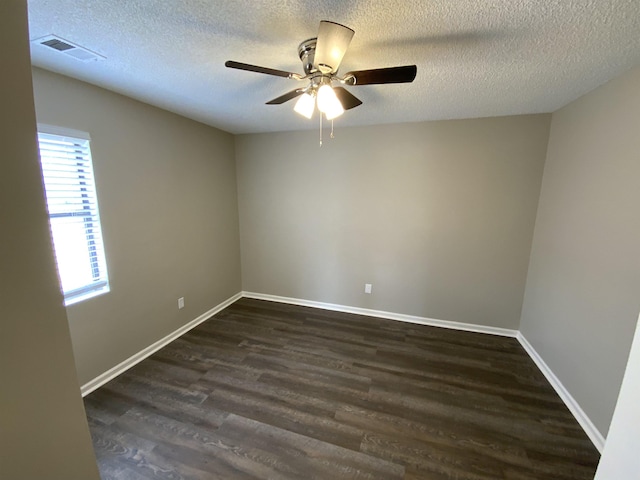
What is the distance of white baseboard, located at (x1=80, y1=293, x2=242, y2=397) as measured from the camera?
7.04 ft

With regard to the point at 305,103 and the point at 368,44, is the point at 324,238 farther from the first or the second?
the point at 368,44

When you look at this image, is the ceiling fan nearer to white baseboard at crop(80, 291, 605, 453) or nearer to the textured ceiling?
the textured ceiling

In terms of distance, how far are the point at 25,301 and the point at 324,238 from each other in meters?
2.99

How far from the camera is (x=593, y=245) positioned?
1.87m

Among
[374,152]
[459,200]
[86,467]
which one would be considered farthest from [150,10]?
[459,200]

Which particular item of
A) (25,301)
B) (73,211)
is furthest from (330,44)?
(73,211)

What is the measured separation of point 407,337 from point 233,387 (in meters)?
1.86

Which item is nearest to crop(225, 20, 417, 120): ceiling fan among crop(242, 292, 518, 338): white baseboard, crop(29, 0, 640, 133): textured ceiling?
crop(29, 0, 640, 133): textured ceiling

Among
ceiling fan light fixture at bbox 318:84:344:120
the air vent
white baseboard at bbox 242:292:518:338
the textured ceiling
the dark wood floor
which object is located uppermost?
the textured ceiling

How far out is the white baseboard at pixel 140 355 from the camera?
215 cm

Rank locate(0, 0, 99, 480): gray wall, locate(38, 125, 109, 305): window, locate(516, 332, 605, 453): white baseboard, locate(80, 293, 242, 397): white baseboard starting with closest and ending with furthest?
locate(0, 0, 99, 480): gray wall, locate(516, 332, 605, 453): white baseboard, locate(38, 125, 109, 305): window, locate(80, 293, 242, 397): white baseboard

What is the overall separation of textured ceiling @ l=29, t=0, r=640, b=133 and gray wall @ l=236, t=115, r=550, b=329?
27.3 inches

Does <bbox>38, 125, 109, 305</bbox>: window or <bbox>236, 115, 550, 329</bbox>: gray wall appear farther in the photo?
→ <bbox>236, 115, 550, 329</bbox>: gray wall

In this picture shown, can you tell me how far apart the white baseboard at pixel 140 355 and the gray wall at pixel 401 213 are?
3.19ft
